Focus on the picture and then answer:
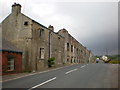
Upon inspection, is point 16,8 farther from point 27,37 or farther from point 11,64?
point 11,64

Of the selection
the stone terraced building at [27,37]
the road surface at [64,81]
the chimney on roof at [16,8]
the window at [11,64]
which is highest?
the chimney on roof at [16,8]

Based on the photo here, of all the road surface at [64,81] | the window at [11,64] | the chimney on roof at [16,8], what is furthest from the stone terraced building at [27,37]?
the road surface at [64,81]

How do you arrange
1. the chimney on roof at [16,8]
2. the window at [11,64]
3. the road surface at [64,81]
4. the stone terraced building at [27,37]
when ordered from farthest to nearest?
the chimney on roof at [16,8], the stone terraced building at [27,37], the window at [11,64], the road surface at [64,81]

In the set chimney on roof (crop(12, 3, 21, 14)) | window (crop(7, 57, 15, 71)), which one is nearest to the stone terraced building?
chimney on roof (crop(12, 3, 21, 14))

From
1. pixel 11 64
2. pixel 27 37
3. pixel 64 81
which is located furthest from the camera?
pixel 27 37

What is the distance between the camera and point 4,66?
16219 millimetres

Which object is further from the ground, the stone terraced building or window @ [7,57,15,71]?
the stone terraced building

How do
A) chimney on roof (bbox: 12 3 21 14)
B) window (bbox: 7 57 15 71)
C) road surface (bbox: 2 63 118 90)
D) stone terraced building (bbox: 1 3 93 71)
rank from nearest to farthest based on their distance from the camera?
1. road surface (bbox: 2 63 118 90)
2. window (bbox: 7 57 15 71)
3. stone terraced building (bbox: 1 3 93 71)
4. chimney on roof (bbox: 12 3 21 14)

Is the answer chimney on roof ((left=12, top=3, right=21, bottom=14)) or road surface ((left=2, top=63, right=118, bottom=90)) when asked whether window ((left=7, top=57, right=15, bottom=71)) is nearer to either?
road surface ((left=2, top=63, right=118, bottom=90))

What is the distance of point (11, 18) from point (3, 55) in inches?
343

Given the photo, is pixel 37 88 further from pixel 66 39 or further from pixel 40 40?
pixel 66 39

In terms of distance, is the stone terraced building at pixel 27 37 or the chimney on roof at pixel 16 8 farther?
the chimney on roof at pixel 16 8

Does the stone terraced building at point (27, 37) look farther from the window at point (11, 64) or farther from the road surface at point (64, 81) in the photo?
the road surface at point (64, 81)

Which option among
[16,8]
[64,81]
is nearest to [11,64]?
[64,81]
